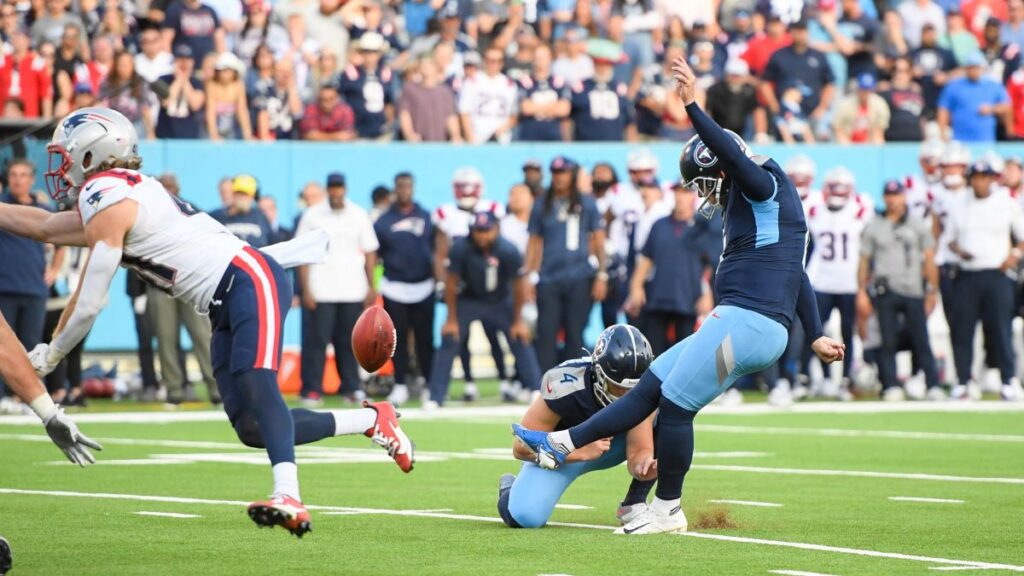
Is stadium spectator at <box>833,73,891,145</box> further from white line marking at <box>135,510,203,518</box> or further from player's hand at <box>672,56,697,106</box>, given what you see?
white line marking at <box>135,510,203,518</box>

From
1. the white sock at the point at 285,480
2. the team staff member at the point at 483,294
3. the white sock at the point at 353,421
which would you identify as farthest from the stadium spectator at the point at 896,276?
the white sock at the point at 285,480

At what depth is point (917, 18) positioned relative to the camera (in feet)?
82.4

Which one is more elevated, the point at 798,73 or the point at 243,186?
the point at 798,73

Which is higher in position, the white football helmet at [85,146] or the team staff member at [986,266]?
the white football helmet at [85,146]

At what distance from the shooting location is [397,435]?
758 cm

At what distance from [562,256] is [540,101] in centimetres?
490

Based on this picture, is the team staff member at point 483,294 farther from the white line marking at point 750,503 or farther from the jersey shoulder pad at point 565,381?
the jersey shoulder pad at point 565,381

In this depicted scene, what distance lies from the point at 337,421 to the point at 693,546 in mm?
1548

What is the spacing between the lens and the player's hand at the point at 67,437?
687 cm

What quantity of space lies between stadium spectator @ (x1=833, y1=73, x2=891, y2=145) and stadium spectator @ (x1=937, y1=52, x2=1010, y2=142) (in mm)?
840

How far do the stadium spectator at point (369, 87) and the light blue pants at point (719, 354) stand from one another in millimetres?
13765

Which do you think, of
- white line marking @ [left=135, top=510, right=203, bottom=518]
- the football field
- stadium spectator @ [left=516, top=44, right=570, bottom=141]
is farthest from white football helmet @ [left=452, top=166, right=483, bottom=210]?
white line marking @ [left=135, top=510, right=203, bottom=518]

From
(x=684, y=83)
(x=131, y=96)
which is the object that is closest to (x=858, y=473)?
(x=684, y=83)

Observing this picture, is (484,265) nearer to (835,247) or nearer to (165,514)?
(835,247)
